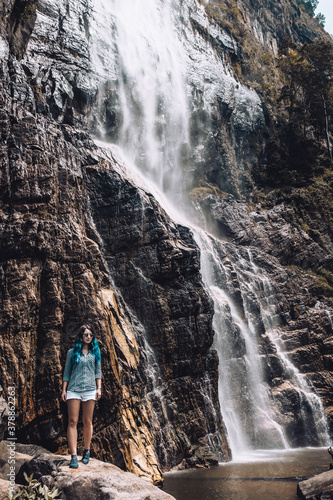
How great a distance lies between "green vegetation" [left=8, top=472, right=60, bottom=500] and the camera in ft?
19.1

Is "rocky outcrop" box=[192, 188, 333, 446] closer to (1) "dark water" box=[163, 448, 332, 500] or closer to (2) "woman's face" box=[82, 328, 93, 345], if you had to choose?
(1) "dark water" box=[163, 448, 332, 500]

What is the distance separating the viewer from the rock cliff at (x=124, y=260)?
1227cm

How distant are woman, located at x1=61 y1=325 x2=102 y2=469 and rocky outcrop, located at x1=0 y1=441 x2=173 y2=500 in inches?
9.1

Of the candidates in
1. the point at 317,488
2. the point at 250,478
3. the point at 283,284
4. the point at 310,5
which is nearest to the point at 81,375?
the point at 317,488

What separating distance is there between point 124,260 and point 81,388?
10.5m

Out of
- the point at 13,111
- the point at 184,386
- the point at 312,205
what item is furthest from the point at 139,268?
the point at 312,205

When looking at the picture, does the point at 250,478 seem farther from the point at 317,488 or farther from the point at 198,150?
the point at 198,150

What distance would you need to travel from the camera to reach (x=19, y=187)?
44.9 ft

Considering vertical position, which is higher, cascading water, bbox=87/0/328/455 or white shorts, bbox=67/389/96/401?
cascading water, bbox=87/0/328/455

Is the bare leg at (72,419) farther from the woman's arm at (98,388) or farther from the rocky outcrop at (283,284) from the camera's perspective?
the rocky outcrop at (283,284)

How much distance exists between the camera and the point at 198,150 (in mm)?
33188

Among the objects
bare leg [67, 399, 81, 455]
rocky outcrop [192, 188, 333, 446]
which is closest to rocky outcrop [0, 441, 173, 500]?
bare leg [67, 399, 81, 455]

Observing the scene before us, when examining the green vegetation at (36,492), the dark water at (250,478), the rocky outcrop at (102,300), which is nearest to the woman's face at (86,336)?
the green vegetation at (36,492)

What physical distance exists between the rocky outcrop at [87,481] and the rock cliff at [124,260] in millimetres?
4521
